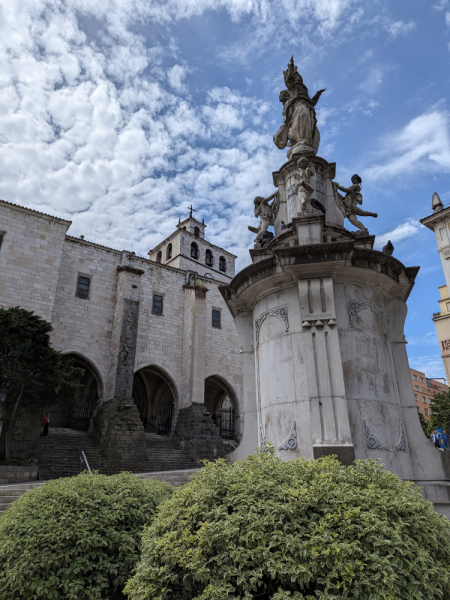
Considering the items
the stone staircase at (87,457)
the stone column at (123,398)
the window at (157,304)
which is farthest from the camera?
the window at (157,304)

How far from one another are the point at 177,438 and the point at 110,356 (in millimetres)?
6049

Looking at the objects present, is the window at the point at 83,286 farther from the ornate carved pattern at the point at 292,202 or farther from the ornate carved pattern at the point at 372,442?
the ornate carved pattern at the point at 372,442

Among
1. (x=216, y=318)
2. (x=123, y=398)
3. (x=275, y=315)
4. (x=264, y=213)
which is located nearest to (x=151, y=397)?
(x=123, y=398)

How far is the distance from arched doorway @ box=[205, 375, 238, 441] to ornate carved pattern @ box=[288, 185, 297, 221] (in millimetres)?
19763

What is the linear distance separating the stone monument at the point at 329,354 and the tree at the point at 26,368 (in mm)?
10483

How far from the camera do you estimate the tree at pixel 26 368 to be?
14.3 m

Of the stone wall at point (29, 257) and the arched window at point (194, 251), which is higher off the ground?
the arched window at point (194, 251)

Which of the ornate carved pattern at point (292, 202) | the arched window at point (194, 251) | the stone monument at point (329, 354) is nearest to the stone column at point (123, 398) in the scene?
the stone monument at point (329, 354)

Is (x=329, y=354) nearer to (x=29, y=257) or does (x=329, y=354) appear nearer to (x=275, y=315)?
(x=275, y=315)

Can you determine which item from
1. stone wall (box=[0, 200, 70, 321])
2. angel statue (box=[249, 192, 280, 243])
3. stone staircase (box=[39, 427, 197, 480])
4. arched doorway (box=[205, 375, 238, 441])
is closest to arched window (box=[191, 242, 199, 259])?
arched doorway (box=[205, 375, 238, 441])

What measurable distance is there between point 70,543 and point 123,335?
1872cm

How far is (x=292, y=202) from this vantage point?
26.5 ft

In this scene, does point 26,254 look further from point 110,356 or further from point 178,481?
point 178,481

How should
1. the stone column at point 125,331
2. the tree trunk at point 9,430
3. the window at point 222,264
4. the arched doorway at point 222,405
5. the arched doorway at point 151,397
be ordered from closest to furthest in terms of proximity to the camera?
1. the tree trunk at point 9,430
2. the stone column at point 125,331
3. the arched doorway at point 151,397
4. the arched doorway at point 222,405
5. the window at point 222,264
